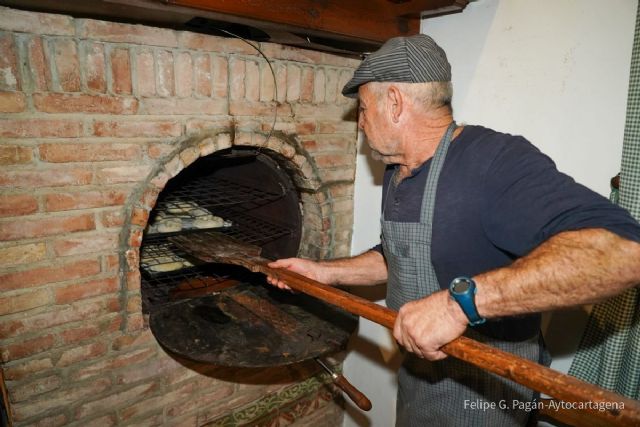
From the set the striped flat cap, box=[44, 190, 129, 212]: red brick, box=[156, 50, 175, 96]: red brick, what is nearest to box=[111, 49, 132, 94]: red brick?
box=[156, 50, 175, 96]: red brick

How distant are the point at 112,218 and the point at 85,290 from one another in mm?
341

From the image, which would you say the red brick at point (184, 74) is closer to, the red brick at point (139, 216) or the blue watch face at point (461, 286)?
the red brick at point (139, 216)

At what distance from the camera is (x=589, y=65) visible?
1598mm

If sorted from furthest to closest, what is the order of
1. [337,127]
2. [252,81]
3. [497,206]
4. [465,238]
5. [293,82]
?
[337,127] → [293,82] → [252,81] → [465,238] → [497,206]

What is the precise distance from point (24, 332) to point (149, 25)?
1.39 m

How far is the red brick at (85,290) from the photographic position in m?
1.68

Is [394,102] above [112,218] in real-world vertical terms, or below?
above

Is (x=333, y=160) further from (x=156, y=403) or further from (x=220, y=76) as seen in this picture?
(x=156, y=403)

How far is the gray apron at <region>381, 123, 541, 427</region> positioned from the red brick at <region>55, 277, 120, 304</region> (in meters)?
1.26

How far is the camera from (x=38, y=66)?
4.80ft

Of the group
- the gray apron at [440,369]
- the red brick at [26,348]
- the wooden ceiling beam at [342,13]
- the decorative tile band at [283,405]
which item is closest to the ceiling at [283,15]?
the wooden ceiling beam at [342,13]

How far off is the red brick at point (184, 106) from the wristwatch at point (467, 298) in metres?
1.37

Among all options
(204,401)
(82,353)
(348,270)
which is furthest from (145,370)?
(348,270)

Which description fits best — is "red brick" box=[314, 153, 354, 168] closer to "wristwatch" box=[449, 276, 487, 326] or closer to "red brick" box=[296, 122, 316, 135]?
"red brick" box=[296, 122, 316, 135]
